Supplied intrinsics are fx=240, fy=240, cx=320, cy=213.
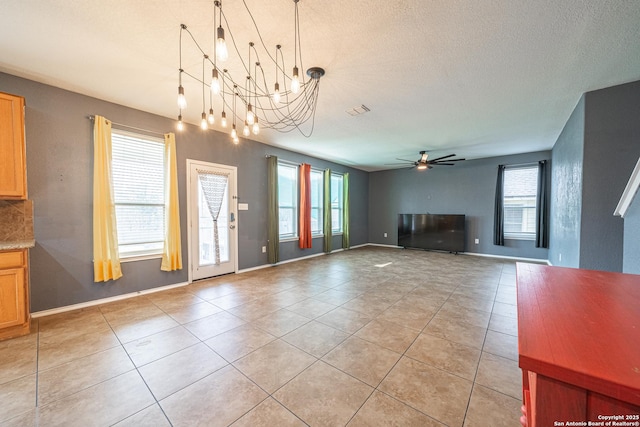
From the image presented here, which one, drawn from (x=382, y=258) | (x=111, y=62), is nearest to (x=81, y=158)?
(x=111, y=62)

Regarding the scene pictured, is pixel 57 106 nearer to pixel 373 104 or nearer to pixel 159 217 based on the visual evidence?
pixel 159 217

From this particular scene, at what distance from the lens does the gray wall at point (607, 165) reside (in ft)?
8.90

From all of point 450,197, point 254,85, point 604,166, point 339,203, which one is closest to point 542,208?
point 450,197

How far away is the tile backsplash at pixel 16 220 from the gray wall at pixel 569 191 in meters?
6.59

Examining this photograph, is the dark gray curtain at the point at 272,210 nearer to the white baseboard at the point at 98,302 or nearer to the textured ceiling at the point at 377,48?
the white baseboard at the point at 98,302

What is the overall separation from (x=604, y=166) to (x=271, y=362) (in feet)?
14.0

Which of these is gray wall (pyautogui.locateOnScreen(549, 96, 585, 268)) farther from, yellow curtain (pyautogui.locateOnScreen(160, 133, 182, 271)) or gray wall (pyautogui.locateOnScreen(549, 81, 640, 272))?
yellow curtain (pyautogui.locateOnScreen(160, 133, 182, 271))

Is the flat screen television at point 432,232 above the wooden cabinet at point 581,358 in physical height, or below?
below

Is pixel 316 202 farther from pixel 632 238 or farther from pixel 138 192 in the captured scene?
pixel 632 238

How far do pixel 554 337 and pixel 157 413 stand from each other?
207 cm

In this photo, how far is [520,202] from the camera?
603 centimetres

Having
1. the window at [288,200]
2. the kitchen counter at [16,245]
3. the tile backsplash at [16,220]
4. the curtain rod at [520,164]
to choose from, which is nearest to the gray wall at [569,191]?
the curtain rod at [520,164]

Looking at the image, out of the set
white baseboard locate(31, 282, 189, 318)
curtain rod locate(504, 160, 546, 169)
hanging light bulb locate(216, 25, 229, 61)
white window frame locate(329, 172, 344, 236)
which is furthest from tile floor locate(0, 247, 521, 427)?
curtain rod locate(504, 160, 546, 169)

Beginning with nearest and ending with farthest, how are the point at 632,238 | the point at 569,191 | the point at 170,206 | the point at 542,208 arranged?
the point at 632,238 < the point at 569,191 < the point at 170,206 < the point at 542,208
